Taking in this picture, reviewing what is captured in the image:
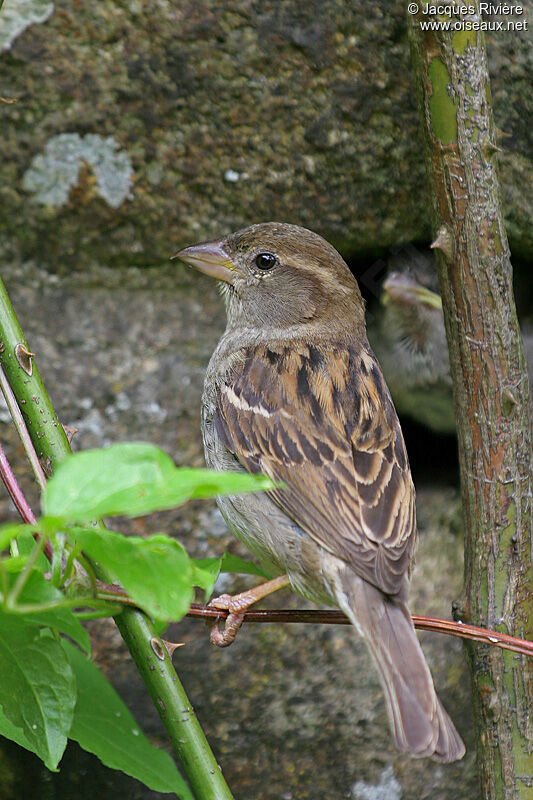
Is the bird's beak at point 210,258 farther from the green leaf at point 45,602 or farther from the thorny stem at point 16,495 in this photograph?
the green leaf at point 45,602

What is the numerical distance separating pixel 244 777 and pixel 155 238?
1.70m

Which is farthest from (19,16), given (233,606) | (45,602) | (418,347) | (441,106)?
(45,602)

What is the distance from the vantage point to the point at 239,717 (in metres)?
2.80

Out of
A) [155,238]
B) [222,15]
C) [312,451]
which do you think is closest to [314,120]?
[222,15]

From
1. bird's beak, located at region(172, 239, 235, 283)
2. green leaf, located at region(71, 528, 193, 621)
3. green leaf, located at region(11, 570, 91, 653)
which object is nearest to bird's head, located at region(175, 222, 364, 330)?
bird's beak, located at region(172, 239, 235, 283)

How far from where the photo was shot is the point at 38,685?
1528mm

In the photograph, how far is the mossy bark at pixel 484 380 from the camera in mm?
→ 2252

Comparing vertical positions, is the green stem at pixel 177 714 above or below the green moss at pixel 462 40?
below

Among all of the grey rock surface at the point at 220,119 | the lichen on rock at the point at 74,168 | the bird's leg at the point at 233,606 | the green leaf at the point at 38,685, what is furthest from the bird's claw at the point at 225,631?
the lichen on rock at the point at 74,168

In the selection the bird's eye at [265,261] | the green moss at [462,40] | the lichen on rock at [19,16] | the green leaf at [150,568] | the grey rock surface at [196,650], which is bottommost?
the grey rock surface at [196,650]

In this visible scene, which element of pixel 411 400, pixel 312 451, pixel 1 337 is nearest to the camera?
pixel 1 337

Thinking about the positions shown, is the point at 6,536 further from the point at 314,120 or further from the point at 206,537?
the point at 314,120

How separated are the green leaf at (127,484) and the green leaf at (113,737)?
97 centimetres

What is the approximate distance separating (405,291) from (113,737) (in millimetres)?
1863
